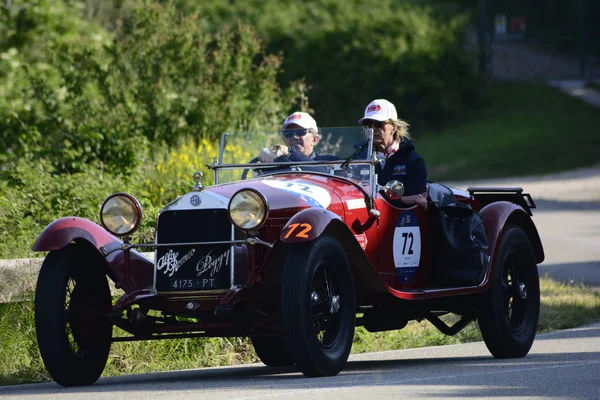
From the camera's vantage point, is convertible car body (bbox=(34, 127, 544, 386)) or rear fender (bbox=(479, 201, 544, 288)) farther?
rear fender (bbox=(479, 201, 544, 288))

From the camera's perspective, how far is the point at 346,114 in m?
39.1

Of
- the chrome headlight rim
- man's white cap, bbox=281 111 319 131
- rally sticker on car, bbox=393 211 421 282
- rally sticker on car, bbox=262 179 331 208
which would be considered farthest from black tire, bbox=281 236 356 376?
man's white cap, bbox=281 111 319 131

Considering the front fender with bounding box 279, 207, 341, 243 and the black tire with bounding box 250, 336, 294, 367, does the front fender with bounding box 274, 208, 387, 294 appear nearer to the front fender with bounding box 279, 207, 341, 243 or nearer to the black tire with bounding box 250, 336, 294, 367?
the front fender with bounding box 279, 207, 341, 243

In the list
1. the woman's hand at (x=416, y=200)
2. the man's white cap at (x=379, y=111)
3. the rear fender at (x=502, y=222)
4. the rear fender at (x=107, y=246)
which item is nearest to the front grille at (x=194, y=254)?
the rear fender at (x=107, y=246)

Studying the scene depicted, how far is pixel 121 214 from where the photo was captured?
852 centimetres

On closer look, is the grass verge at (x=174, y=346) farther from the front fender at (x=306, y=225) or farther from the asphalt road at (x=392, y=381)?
the front fender at (x=306, y=225)

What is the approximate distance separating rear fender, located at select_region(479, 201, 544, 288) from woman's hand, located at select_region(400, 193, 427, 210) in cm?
55

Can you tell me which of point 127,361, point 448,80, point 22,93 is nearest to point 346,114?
point 448,80

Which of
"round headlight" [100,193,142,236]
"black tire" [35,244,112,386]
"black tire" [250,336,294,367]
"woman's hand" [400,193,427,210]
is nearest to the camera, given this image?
"black tire" [35,244,112,386]

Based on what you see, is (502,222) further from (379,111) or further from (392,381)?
(392,381)

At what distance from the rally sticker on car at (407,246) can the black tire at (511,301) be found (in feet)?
1.93

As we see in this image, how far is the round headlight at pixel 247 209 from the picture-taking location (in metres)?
7.88

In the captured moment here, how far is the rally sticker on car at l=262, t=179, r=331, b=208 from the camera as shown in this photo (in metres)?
8.35

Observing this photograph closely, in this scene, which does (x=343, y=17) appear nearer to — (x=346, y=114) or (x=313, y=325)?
(x=346, y=114)
